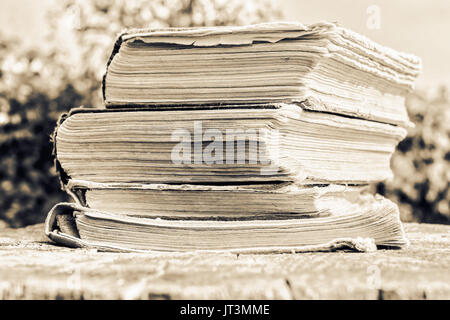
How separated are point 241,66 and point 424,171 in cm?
417

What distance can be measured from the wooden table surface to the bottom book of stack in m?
0.15

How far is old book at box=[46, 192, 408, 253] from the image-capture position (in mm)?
1254

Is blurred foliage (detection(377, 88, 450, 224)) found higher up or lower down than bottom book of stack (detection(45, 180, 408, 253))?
lower down

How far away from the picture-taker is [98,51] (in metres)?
4.35

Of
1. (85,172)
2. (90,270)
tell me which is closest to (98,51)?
(85,172)

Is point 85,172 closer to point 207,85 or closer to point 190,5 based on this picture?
point 207,85

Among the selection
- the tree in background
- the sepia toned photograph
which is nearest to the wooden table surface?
the sepia toned photograph

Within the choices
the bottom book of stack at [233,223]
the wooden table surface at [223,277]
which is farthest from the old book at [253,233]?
the wooden table surface at [223,277]

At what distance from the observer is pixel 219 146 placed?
1264 millimetres

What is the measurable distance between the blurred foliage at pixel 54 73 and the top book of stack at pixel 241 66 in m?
2.34

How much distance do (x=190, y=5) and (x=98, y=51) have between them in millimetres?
824

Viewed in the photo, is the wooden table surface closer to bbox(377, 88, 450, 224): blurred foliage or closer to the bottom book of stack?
the bottom book of stack
